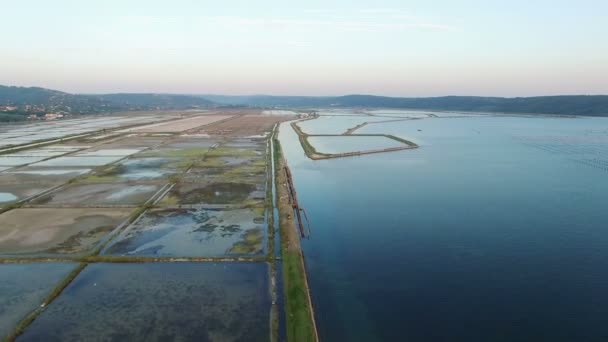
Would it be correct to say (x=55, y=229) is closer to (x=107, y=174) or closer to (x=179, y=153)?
(x=107, y=174)

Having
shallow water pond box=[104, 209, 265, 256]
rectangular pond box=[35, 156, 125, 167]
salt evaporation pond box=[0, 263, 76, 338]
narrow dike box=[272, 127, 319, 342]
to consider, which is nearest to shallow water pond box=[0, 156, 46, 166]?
rectangular pond box=[35, 156, 125, 167]

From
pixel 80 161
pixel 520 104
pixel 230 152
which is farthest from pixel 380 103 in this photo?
pixel 80 161

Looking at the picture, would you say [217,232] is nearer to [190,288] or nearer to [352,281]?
[190,288]

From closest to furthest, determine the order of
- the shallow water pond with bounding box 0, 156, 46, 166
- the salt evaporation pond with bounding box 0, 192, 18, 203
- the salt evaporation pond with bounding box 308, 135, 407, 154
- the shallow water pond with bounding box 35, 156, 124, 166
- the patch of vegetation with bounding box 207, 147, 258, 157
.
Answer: the salt evaporation pond with bounding box 0, 192, 18, 203 → the shallow water pond with bounding box 35, 156, 124, 166 → the shallow water pond with bounding box 0, 156, 46, 166 → the patch of vegetation with bounding box 207, 147, 258, 157 → the salt evaporation pond with bounding box 308, 135, 407, 154

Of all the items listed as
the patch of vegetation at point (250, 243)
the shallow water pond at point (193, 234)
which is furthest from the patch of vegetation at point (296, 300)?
the shallow water pond at point (193, 234)

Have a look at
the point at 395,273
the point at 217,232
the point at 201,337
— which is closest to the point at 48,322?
the point at 201,337

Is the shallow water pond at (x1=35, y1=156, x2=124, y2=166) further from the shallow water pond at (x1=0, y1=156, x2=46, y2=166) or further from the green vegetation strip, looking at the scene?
the green vegetation strip
